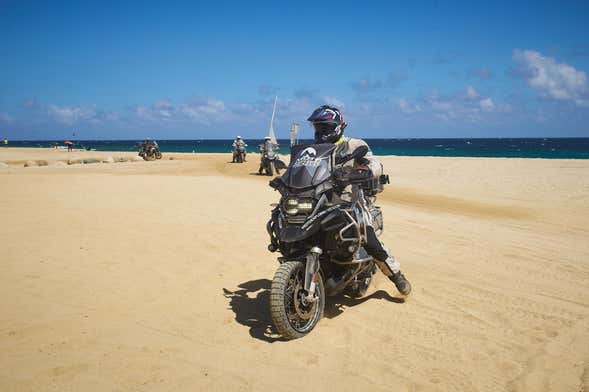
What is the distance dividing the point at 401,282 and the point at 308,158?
6.87 ft

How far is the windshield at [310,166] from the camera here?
14.6 feet

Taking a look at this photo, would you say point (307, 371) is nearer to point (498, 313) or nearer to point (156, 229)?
point (498, 313)

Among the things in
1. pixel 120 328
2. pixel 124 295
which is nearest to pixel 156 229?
pixel 124 295

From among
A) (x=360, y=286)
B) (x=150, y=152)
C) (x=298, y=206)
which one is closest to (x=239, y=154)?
(x=150, y=152)

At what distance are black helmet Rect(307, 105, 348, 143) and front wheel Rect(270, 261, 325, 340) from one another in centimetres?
148

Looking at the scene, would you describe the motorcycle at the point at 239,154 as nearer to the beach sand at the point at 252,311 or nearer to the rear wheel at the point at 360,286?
the beach sand at the point at 252,311

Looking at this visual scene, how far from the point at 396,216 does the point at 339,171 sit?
294 inches

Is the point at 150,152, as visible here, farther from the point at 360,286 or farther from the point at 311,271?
the point at 311,271

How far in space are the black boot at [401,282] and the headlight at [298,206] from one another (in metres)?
1.70

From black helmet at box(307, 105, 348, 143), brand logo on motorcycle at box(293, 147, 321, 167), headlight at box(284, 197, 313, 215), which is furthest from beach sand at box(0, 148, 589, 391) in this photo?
black helmet at box(307, 105, 348, 143)

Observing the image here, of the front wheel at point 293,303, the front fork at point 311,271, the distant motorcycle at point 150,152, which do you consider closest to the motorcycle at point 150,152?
the distant motorcycle at point 150,152

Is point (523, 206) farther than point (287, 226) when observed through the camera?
Yes

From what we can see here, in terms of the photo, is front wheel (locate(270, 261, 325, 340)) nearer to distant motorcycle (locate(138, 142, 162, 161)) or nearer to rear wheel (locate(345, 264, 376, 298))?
rear wheel (locate(345, 264, 376, 298))

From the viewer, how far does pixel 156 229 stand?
372 inches
